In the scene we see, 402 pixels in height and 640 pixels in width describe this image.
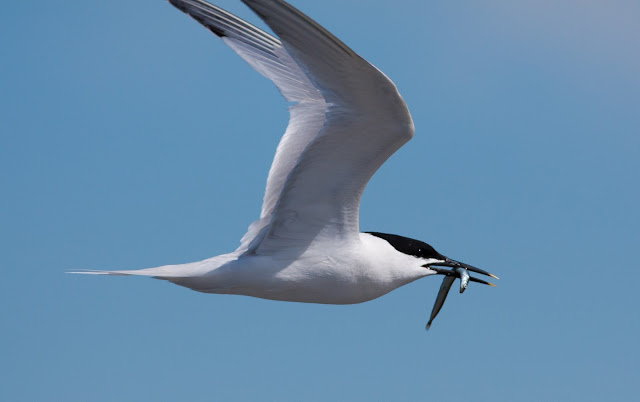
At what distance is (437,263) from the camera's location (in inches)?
297

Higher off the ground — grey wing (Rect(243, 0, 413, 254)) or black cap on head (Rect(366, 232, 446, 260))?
grey wing (Rect(243, 0, 413, 254))

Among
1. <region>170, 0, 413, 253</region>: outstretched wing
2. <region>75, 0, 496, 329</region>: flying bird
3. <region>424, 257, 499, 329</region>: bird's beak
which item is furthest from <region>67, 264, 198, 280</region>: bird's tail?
<region>424, 257, 499, 329</region>: bird's beak

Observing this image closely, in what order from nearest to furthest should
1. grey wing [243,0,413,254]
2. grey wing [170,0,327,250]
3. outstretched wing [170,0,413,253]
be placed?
grey wing [243,0,413,254], outstretched wing [170,0,413,253], grey wing [170,0,327,250]

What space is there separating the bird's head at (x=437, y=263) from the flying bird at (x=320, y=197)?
1cm

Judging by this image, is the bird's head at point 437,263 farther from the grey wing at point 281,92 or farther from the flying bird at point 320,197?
the grey wing at point 281,92

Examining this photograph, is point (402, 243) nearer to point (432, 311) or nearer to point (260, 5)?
point (432, 311)

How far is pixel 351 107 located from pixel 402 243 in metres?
1.92

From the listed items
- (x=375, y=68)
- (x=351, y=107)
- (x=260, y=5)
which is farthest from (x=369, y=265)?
(x=260, y=5)

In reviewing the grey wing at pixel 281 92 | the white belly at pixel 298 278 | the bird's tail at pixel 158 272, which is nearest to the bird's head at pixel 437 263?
the white belly at pixel 298 278

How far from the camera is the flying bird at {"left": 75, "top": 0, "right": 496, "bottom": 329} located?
579cm

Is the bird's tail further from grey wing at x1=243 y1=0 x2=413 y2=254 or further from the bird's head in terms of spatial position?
the bird's head

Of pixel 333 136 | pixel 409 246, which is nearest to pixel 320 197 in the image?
pixel 333 136

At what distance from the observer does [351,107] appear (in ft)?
19.2

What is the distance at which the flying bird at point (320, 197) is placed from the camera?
5.79 metres
